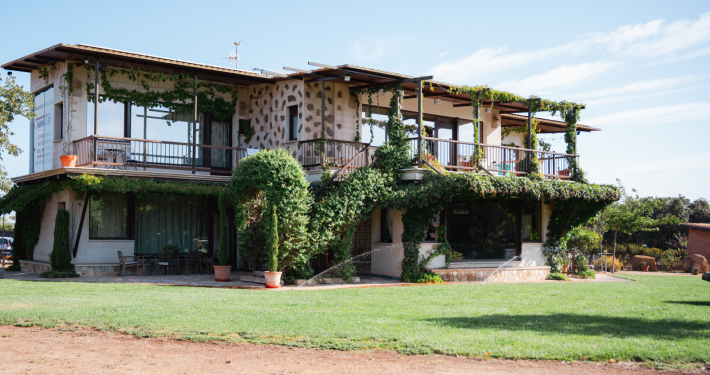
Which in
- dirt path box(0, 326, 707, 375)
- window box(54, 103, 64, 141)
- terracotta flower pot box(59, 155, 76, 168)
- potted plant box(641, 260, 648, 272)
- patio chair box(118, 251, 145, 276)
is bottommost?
potted plant box(641, 260, 648, 272)

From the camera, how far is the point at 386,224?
770 inches

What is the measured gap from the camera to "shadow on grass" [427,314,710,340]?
840cm

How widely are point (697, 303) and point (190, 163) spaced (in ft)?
48.4

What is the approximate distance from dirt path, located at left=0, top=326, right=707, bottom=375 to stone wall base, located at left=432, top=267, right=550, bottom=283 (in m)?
11.7

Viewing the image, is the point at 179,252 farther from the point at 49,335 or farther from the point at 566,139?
the point at 566,139

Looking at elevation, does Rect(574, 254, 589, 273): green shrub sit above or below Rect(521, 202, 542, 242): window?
below

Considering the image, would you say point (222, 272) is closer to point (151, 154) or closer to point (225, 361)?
point (151, 154)

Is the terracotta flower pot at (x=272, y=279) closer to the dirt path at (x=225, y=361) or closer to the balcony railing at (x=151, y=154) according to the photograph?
the balcony railing at (x=151, y=154)

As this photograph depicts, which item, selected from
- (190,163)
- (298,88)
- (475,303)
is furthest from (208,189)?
(475,303)

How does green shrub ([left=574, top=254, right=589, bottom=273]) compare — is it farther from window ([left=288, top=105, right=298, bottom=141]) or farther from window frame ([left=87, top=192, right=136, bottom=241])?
window frame ([left=87, top=192, right=136, bottom=241])

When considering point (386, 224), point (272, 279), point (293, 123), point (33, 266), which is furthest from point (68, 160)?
point (386, 224)

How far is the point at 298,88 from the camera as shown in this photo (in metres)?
20.2

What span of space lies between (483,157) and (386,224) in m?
4.03

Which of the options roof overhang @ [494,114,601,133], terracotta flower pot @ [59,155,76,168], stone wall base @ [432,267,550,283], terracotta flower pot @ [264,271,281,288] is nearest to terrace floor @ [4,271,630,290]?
terracotta flower pot @ [264,271,281,288]
